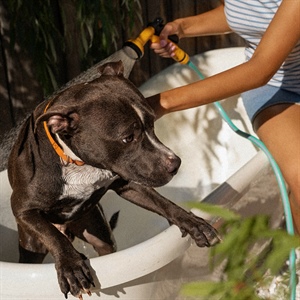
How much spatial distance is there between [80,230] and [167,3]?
2.19m

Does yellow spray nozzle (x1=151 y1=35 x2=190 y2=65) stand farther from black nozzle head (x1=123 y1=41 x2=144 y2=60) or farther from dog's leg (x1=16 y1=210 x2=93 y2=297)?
dog's leg (x1=16 y1=210 x2=93 y2=297)

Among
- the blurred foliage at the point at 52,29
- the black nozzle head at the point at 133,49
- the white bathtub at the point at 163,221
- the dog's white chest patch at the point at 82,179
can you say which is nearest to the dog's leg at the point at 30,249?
the white bathtub at the point at 163,221

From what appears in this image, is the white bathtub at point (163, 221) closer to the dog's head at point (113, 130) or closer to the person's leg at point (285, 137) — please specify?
the person's leg at point (285, 137)

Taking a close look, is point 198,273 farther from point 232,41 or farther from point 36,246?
point 232,41

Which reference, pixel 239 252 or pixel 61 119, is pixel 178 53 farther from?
pixel 239 252

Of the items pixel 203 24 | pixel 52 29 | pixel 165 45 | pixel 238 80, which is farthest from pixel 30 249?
pixel 52 29

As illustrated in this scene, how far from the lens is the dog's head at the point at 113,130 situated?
1.80 m

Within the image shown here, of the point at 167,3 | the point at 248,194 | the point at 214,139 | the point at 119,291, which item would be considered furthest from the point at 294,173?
the point at 167,3

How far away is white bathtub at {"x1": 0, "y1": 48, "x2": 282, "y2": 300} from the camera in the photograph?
179 centimetres

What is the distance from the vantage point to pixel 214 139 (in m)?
3.47

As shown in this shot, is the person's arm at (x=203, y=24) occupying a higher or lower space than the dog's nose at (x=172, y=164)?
lower

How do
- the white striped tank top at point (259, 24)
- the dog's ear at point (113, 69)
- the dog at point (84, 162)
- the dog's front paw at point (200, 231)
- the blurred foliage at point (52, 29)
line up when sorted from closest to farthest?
the dog at point (84, 162)
the dog's front paw at point (200, 231)
the dog's ear at point (113, 69)
the white striped tank top at point (259, 24)
the blurred foliage at point (52, 29)

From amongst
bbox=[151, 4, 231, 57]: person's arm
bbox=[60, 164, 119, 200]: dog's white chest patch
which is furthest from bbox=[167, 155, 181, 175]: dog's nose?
bbox=[151, 4, 231, 57]: person's arm

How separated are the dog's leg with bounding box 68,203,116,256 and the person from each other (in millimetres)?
486
